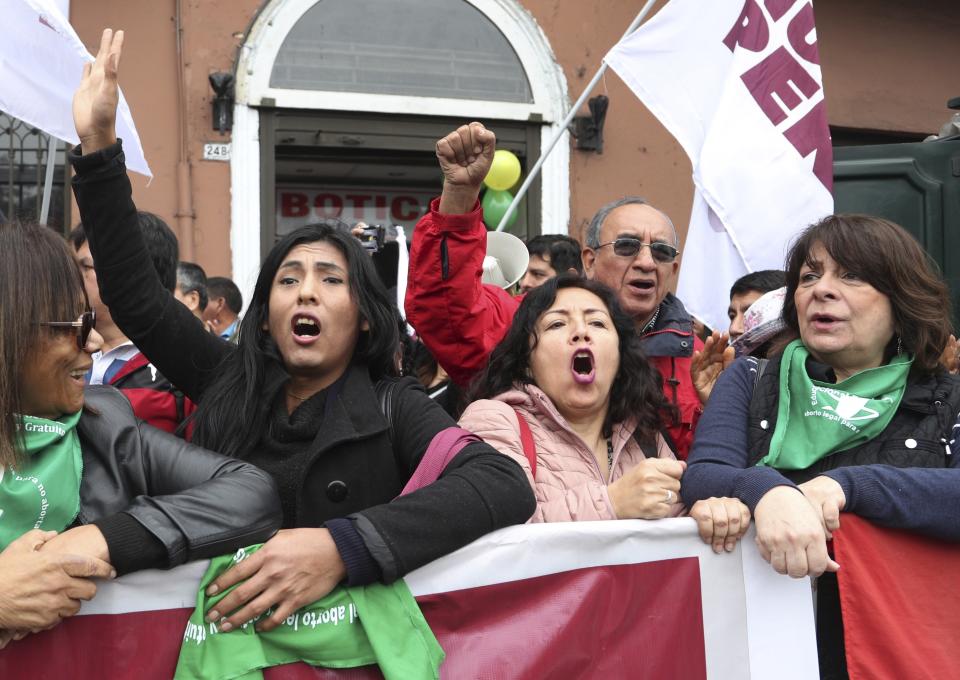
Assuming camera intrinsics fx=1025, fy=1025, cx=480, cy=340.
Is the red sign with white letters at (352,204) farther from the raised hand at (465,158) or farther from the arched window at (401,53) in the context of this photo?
the raised hand at (465,158)

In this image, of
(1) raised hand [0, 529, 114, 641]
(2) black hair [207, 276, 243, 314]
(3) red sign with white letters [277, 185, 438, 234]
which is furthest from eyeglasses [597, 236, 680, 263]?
(3) red sign with white letters [277, 185, 438, 234]

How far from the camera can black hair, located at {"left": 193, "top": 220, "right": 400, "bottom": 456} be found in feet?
7.79

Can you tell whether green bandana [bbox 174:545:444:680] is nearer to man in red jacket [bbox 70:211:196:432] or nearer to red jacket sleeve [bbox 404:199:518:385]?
Result: man in red jacket [bbox 70:211:196:432]

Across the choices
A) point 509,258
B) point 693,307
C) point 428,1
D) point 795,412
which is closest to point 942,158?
point 693,307

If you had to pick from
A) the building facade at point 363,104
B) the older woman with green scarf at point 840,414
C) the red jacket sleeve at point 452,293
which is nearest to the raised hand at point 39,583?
the older woman with green scarf at point 840,414

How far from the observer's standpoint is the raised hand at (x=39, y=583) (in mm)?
1698

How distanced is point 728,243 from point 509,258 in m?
1.07

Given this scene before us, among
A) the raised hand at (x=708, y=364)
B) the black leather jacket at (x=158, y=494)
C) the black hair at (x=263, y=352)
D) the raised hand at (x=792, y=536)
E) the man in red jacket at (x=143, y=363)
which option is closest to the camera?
the black leather jacket at (x=158, y=494)

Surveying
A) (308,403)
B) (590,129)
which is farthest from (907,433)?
(590,129)

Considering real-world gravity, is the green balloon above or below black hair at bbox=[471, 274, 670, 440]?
above

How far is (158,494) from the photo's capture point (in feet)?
6.66

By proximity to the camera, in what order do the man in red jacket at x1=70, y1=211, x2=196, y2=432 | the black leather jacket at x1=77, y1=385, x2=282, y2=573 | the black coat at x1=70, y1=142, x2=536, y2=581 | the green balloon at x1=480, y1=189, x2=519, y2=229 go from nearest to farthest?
the black leather jacket at x1=77, y1=385, x2=282, y2=573
the black coat at x1=70, y1=142, x2=536, y2=581
the man in red jacket at x1=70, y1=211, x2=196, y2=432
the green balloon at x1=480, y1=189, x2=519, y2=229

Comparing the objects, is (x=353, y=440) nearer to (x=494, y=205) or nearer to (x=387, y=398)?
(x=387, y=398)

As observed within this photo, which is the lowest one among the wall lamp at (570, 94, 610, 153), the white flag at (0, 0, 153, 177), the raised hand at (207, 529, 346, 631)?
the raised hand at (207, 529, 346, 631)
